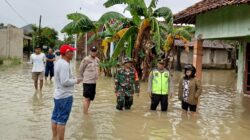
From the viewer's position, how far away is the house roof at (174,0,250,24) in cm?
1110

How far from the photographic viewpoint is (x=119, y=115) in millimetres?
10945

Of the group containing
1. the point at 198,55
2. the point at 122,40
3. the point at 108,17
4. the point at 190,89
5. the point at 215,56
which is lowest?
the point at 190,89

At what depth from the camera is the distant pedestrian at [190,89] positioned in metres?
10.6

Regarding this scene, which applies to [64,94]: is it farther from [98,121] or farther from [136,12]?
[136,12]

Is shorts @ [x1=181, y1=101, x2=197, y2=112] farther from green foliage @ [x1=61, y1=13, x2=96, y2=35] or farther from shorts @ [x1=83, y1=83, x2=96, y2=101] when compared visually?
green foliage @ [x1=61, y1=13, x2=96, y2=35]

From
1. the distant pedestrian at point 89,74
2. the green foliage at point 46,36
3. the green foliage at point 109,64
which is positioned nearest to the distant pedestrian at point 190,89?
the distant pedestrian at point 89,74

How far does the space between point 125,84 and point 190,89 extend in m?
1.74

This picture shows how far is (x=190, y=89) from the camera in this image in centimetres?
1070

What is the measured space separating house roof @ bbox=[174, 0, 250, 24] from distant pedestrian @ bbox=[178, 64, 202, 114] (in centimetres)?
195

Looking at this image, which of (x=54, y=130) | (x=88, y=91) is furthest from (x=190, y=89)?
(x=54, y=130)

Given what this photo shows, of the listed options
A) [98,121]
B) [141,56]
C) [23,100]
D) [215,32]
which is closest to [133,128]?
[98,121]

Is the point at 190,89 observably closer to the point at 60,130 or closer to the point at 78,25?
the point at 60,130

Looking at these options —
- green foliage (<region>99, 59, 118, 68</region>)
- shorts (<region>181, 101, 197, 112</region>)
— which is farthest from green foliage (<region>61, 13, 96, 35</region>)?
shorts (<region>181, 101, 197, 112</region>)

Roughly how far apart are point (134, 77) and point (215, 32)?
382cm
